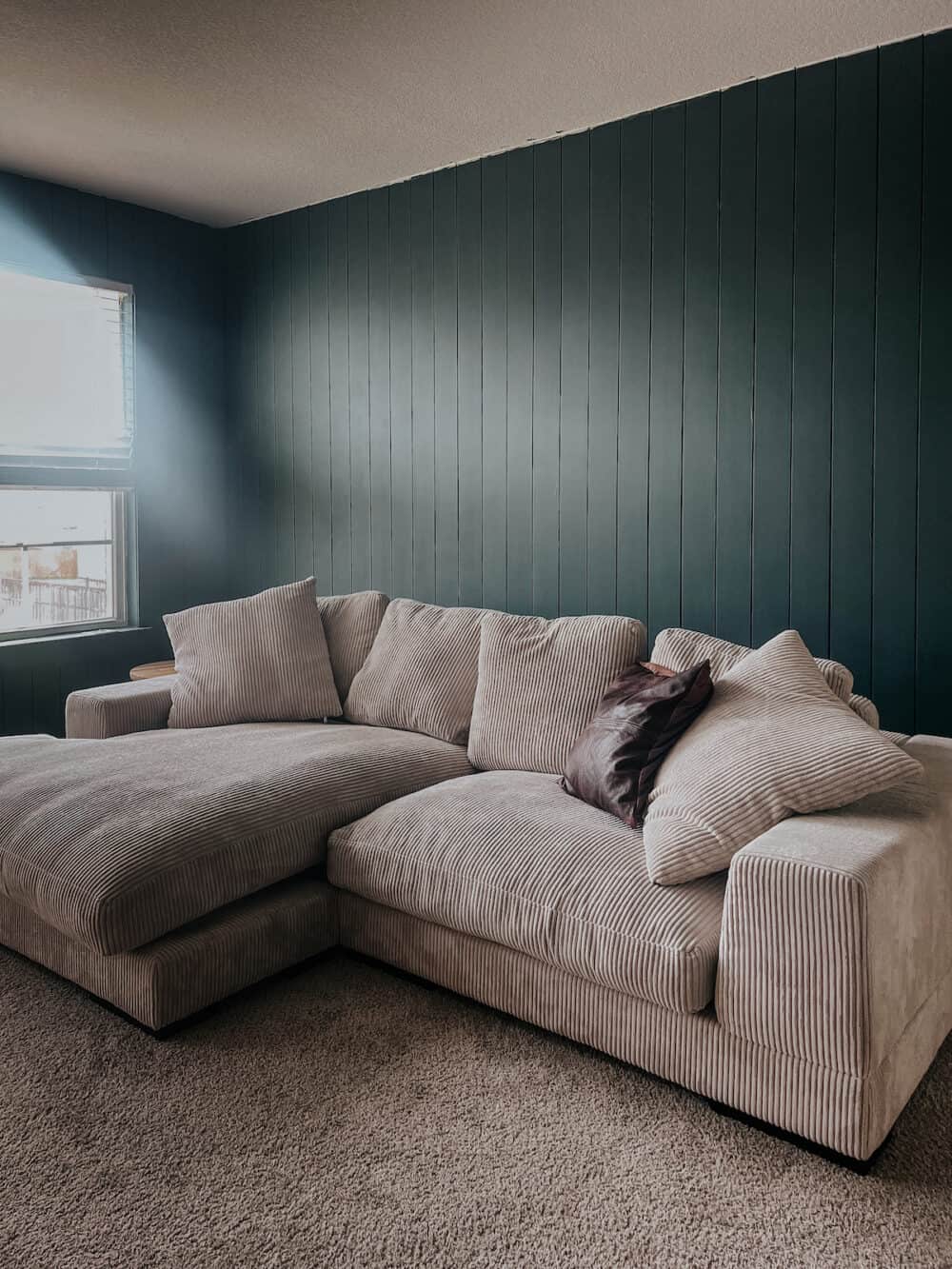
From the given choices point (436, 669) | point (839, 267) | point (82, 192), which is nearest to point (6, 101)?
point (82, 192)

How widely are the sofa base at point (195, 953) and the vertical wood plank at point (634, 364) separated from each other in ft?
5.34

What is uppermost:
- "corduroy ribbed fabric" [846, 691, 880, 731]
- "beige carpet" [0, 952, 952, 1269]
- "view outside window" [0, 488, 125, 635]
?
"view outside window" [0, 488, 125, 635]

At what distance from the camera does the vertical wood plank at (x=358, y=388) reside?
14.2 ft

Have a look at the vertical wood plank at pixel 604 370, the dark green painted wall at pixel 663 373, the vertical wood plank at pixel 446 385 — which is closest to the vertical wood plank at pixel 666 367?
the dark green painted wall at pixel 663 373

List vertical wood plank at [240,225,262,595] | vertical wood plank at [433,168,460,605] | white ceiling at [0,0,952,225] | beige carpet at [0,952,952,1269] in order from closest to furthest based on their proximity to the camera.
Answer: beige carpet at [0,952,952,1269] → white ceiling at [0,0,952,225] → vertical wood plank at [433,168,460,605] → vertical wood plank at [240,225,262,595]

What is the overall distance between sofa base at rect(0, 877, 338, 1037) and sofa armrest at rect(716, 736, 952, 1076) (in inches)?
42.9

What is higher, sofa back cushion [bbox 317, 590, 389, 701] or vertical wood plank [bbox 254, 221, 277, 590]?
vertical wood plank [bbox 254, 221, 277, 590]

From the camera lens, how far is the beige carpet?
1.63 metres

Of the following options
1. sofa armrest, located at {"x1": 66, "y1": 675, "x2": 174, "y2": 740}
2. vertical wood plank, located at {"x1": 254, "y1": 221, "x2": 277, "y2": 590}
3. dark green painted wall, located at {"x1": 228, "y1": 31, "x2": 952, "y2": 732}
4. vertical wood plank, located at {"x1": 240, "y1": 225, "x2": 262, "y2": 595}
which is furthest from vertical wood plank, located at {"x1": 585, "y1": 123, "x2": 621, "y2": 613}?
vertical wood plank, located at {"x1": 240, "y1": 225, "x2": 262, "y2": 595}

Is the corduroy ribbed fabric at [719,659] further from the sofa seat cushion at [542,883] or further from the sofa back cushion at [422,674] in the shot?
the sofa back cushion at [422,674]

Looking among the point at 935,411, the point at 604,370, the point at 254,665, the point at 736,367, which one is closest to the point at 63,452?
the point at 254,665

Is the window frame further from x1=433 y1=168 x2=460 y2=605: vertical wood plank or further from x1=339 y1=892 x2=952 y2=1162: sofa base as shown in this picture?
x1=339 y1=892 x2=952 y2=1162: sofa base

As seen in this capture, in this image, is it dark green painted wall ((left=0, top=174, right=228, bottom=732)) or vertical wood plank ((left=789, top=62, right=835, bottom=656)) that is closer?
vertical wood plank ((left=789, top=62, right=835, bottom=656))

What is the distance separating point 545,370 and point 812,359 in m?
1.02
